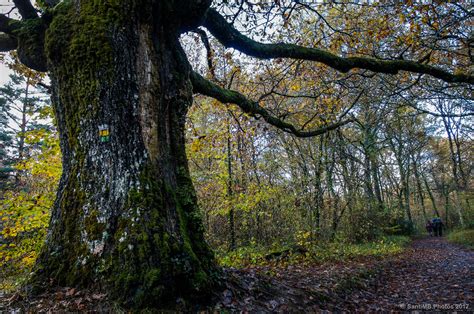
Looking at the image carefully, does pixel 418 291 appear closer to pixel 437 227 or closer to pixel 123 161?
pixel 123 161

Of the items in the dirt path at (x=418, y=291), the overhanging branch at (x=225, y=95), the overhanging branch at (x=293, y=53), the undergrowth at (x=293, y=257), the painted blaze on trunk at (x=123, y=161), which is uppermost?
the overhanging branch at (x=293, y=53)

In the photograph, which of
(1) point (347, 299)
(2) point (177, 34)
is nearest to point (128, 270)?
(2) point (177, 34)

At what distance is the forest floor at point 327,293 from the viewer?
2.64m

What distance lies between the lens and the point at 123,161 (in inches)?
125

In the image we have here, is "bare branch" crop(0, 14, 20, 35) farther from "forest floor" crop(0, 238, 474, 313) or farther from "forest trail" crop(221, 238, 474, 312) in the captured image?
"forest trail" crop(221, 238, 474, 312)

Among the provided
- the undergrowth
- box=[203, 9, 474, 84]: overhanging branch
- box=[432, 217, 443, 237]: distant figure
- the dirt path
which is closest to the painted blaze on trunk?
box=[203, 9, 474, 84]: overhanging branch

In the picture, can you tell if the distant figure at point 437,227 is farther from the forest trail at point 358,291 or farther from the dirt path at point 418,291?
the forest trail at point 358,291

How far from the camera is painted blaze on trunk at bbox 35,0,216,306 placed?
2.80m

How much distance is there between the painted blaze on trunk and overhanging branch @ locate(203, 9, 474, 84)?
106 centimetres

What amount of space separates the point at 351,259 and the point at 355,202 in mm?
5660

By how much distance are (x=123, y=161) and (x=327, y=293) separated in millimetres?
3724

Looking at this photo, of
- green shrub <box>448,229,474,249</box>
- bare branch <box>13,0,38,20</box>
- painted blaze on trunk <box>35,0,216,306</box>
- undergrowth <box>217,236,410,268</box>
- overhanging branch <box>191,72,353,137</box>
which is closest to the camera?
painted blaze on trunk <box>35,0,216,306</box>

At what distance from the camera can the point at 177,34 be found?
4336 millimetres

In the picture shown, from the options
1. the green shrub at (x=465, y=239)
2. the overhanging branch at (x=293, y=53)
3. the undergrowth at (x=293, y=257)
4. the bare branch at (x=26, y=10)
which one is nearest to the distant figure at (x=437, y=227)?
the green shrub at (x=465, y=239)
